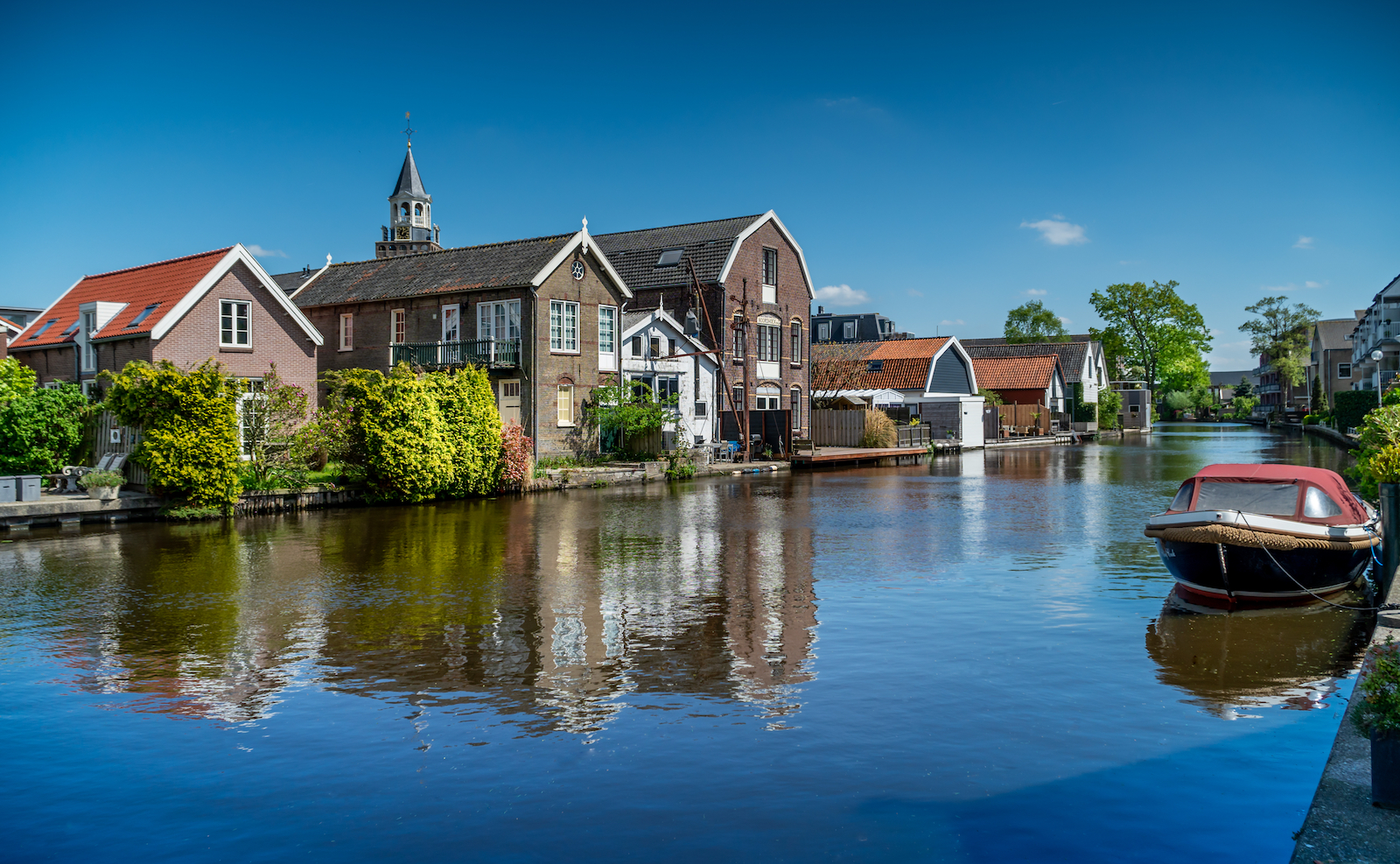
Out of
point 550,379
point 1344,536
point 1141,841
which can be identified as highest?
point 550,379

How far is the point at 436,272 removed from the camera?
39.1 m

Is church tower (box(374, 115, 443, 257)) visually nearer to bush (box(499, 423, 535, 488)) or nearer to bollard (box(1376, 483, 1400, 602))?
bush (box(499, 423, 535, 488))

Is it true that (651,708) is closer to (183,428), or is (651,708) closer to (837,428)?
(183,428)

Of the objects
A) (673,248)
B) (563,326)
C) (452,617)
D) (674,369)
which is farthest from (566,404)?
(452,617)

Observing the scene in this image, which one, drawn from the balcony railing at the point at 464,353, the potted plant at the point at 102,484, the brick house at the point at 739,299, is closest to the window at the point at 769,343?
the brick house at the point at 739,299

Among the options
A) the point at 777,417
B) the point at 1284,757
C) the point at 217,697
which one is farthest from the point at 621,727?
the point at 777,417

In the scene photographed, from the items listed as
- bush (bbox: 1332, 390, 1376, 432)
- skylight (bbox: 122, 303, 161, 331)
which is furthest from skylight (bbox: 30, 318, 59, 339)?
bush (bbox: 1332, 390, 1376, 432)

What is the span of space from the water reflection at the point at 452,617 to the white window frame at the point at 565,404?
14.4m

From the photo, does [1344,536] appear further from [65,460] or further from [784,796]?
[65,460]

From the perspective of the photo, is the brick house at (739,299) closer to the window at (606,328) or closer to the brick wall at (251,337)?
the window at (606,328)

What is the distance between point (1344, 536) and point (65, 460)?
2854cm

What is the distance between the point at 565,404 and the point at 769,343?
14.9 meters

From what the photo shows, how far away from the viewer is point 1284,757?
314 inches

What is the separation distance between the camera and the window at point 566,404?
37.0 meters
